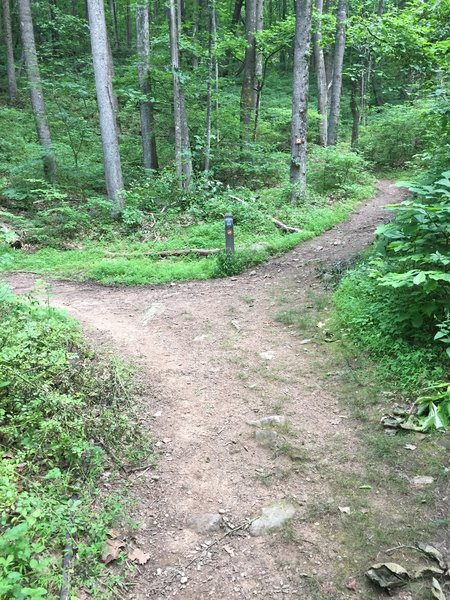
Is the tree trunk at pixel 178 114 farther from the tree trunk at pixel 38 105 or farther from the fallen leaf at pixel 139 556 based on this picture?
the fallen leaf at pixel 139 556

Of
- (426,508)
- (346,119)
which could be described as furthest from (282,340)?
(346,119)

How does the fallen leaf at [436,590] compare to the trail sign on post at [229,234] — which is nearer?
the fallen leaf at [436,590]

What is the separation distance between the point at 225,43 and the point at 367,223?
811cm

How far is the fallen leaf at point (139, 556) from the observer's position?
3195 millimetres

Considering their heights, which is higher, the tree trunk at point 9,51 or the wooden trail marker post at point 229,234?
the tree trunk at point 9,51

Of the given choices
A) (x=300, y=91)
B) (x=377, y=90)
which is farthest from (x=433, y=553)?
(x=377, y=90)

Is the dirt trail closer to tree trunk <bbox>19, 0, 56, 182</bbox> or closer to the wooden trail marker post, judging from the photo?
the wooden trail marker post

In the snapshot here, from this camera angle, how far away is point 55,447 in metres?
3.73

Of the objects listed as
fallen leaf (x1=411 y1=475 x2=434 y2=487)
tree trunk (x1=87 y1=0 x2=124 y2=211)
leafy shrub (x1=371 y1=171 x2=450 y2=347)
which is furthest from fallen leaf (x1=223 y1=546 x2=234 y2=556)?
tree trunk (x1=87 y1=0 x2=124 y2=211)

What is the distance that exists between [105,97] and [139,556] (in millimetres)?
11909

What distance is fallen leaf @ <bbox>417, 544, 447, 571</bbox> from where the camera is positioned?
9.56 feet

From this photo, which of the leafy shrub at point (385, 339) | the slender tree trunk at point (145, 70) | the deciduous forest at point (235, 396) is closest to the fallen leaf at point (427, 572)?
the deciduous forest at point (235, 396)

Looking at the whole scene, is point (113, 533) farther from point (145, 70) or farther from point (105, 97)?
point (145, 70)

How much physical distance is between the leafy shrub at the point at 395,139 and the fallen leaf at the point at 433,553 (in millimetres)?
17760
